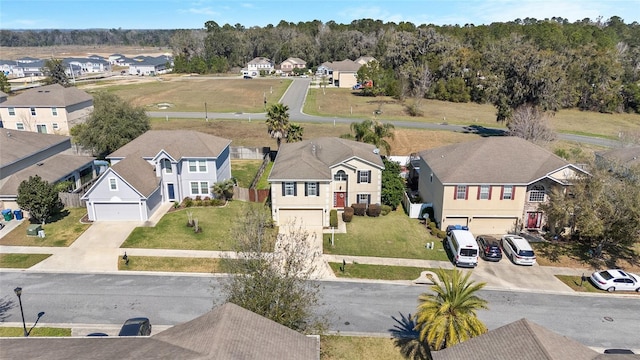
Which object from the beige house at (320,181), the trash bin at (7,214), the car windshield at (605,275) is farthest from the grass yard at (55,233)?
the car windshield at (605,275)

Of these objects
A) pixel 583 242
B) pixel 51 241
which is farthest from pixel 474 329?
pixel 51 241

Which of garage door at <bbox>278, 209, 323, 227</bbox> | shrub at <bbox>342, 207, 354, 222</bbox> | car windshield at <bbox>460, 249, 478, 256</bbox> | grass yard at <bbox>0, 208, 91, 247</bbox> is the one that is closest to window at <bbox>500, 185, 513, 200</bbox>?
car windshield at <bbox>460, 249, 478, 256</bbox>

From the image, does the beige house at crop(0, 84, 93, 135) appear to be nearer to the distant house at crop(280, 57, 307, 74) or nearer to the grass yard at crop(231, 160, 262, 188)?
the grass yard at crop(231, 160, 262, 188)

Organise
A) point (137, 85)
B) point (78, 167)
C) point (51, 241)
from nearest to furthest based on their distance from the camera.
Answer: point (51, 241)
point (78, 167)
point (137, 85)

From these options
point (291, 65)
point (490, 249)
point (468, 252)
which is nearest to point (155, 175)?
point (468, 252)

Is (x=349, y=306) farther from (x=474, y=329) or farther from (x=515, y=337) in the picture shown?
(x=515, y=337)

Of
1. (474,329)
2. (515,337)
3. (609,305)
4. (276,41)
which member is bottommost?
(609,305)

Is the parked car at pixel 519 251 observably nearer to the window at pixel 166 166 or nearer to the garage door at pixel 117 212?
the window at pixel 166 166
